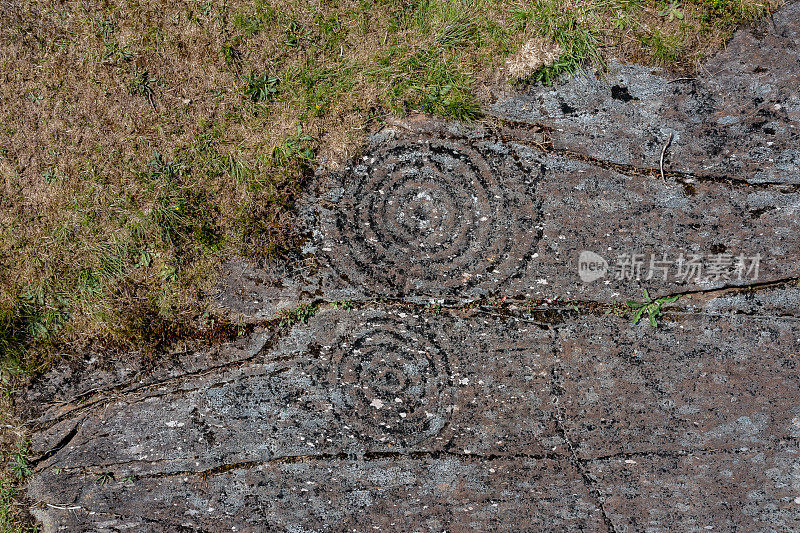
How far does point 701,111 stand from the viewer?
2.60 meters

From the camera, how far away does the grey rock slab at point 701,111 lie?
2.58 meters

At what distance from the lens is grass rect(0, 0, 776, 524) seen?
2635 millimetres

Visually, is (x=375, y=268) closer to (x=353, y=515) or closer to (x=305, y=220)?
(x=305, y=220)

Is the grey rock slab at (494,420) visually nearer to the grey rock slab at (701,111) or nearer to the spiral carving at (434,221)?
the spiral carving at (434,221)

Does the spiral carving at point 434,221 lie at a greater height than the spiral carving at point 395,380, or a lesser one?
greater

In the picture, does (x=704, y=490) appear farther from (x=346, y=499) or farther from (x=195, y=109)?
(x=195, y=109)

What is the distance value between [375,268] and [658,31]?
2.01 metres

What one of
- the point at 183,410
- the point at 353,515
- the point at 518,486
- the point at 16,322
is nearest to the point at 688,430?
the point at 518,486

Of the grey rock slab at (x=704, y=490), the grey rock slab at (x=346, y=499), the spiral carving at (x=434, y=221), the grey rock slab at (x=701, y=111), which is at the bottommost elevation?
the grey rock slab at (x=346, y=499)

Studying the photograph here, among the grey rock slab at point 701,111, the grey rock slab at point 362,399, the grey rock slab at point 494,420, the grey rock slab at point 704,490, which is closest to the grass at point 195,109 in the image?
the grey rock slab at point 701,111

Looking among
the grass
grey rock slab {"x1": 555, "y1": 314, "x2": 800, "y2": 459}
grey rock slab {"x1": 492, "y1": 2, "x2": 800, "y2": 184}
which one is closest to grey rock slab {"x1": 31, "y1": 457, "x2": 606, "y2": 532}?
grey rock slab {"x1": 555, "y1": 314, "x2": 800, "y2": 459}

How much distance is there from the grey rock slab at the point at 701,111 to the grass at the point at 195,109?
11 centimetres

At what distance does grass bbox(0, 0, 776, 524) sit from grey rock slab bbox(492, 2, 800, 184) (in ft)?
0.37

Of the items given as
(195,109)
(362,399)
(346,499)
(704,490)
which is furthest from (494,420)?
(195,109)
